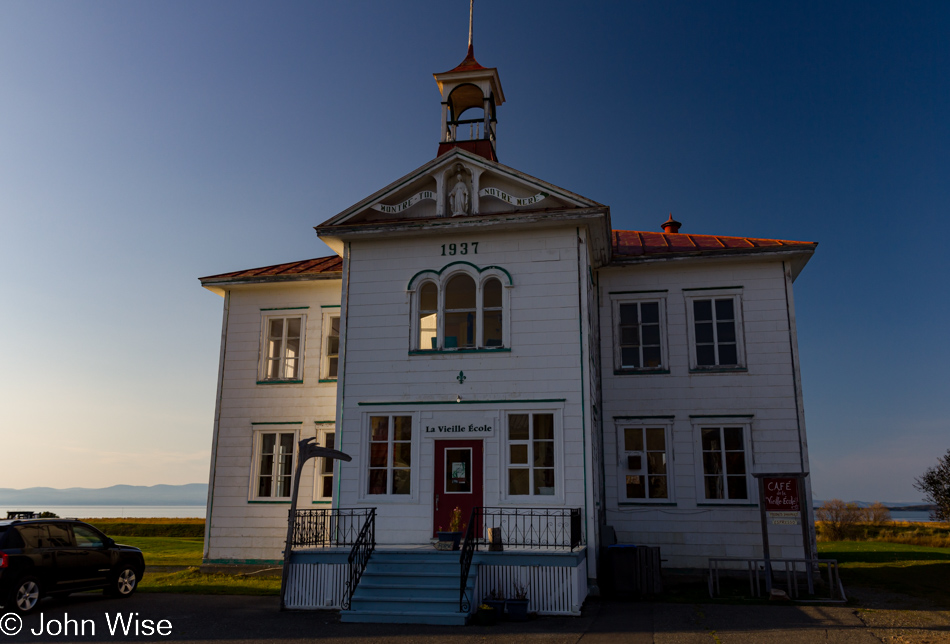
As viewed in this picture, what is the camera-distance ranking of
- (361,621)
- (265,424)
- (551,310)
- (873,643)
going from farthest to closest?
(265,424) < (551,310) < (361,621) < (873,643)

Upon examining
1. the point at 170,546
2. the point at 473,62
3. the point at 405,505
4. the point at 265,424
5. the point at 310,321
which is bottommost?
the point at 170,546

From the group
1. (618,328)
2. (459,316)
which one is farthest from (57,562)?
(618,328)

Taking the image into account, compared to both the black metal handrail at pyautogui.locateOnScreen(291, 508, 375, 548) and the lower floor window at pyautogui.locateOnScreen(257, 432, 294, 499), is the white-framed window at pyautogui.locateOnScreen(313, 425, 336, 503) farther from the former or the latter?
the black metal handrail at pyautogui.locateOnScreen(291, 508, 375, 548)

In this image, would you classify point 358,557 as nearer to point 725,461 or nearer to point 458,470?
point 458,470

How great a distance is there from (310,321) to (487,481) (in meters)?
7.23

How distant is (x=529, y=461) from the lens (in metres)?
13.8

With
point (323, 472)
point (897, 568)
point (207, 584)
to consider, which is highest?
point (323, 472)

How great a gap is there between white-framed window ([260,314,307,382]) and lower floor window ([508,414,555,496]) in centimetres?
686

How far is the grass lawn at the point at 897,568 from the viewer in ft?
47.3

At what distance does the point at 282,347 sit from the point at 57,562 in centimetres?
772

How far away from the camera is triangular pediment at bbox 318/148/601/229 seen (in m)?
15.0

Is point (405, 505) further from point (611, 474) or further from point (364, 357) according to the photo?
point (611, 474)

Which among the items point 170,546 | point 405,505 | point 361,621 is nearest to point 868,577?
point 405,505

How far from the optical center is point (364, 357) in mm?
14969
